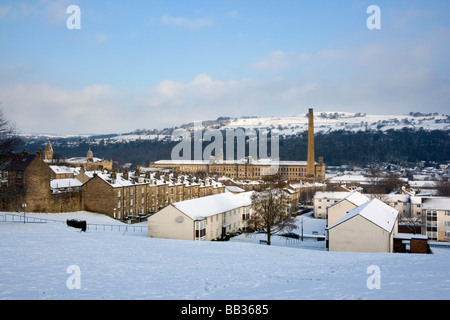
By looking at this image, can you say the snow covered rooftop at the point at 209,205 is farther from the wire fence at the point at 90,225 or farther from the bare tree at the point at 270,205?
the wire fence at the point at 90,225

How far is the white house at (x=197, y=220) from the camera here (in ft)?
112

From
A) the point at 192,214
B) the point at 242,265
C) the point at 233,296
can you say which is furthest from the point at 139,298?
the point at 192,214

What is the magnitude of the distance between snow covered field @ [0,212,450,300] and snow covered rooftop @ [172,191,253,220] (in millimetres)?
12034

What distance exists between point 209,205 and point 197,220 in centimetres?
645

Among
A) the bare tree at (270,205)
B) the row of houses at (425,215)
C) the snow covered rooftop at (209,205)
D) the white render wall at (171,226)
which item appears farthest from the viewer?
the row of houses at (425,215)

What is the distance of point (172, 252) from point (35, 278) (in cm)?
821

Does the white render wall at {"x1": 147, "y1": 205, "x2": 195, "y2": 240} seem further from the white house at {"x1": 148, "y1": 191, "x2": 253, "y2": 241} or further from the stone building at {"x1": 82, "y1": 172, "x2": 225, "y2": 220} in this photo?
the stone building at {"x1": 82, "y1": 172, "x2": 225, "y2": 220}

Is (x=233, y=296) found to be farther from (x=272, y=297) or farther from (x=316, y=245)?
(x=316, y=245)

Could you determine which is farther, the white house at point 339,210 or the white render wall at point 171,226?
the white house at point 339,210

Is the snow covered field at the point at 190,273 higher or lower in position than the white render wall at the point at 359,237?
higher

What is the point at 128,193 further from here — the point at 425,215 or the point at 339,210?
the point at 425,215

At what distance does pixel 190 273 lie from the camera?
15.1 metres

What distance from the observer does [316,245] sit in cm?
3916

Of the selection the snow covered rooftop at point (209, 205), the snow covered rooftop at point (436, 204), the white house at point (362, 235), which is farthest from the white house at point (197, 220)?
the snow covered rooftop at point (436, 204)
